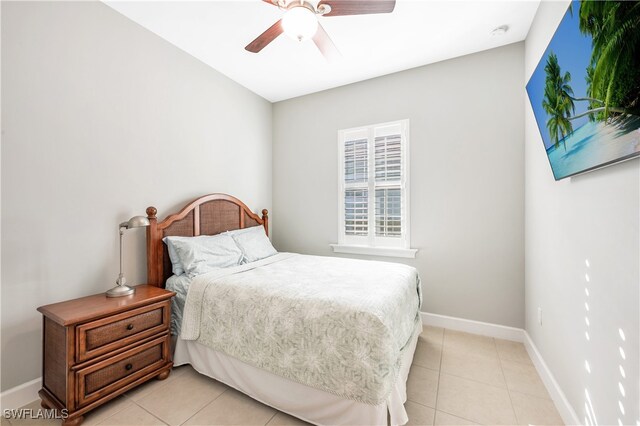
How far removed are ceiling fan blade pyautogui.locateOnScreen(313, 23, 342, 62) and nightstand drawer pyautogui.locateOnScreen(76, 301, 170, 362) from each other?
87.3 inches

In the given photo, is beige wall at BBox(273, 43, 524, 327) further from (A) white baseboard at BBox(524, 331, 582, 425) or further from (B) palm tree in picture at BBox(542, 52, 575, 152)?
(B) palm tree in picture at BBox(542, 52, 575, 152)

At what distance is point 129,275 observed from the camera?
2.30m

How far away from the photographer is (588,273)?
1.34 metres

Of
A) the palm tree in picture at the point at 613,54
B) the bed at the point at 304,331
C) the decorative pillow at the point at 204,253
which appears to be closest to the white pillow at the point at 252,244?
the decorative pillow at the point at 204,253

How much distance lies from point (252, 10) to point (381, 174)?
205cm

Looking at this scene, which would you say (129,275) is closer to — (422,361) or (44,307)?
(44,307)

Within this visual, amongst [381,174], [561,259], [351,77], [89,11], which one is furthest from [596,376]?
[89,11]

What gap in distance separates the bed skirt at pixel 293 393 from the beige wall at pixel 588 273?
89cm

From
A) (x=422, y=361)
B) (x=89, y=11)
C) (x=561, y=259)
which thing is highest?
(x=89, y=11)

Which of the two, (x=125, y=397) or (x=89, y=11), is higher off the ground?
(x=89, y=11)

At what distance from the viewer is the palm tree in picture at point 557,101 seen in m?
1.35

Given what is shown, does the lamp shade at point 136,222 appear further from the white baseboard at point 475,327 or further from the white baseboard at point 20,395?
the white baseboard at point 475,327

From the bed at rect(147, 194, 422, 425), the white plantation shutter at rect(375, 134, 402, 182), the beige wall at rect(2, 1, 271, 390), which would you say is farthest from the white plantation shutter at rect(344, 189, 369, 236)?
the beige wall at rect(2, 1, 271, 390)

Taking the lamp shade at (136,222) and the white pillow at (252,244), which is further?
the white pillow at (252,244)
